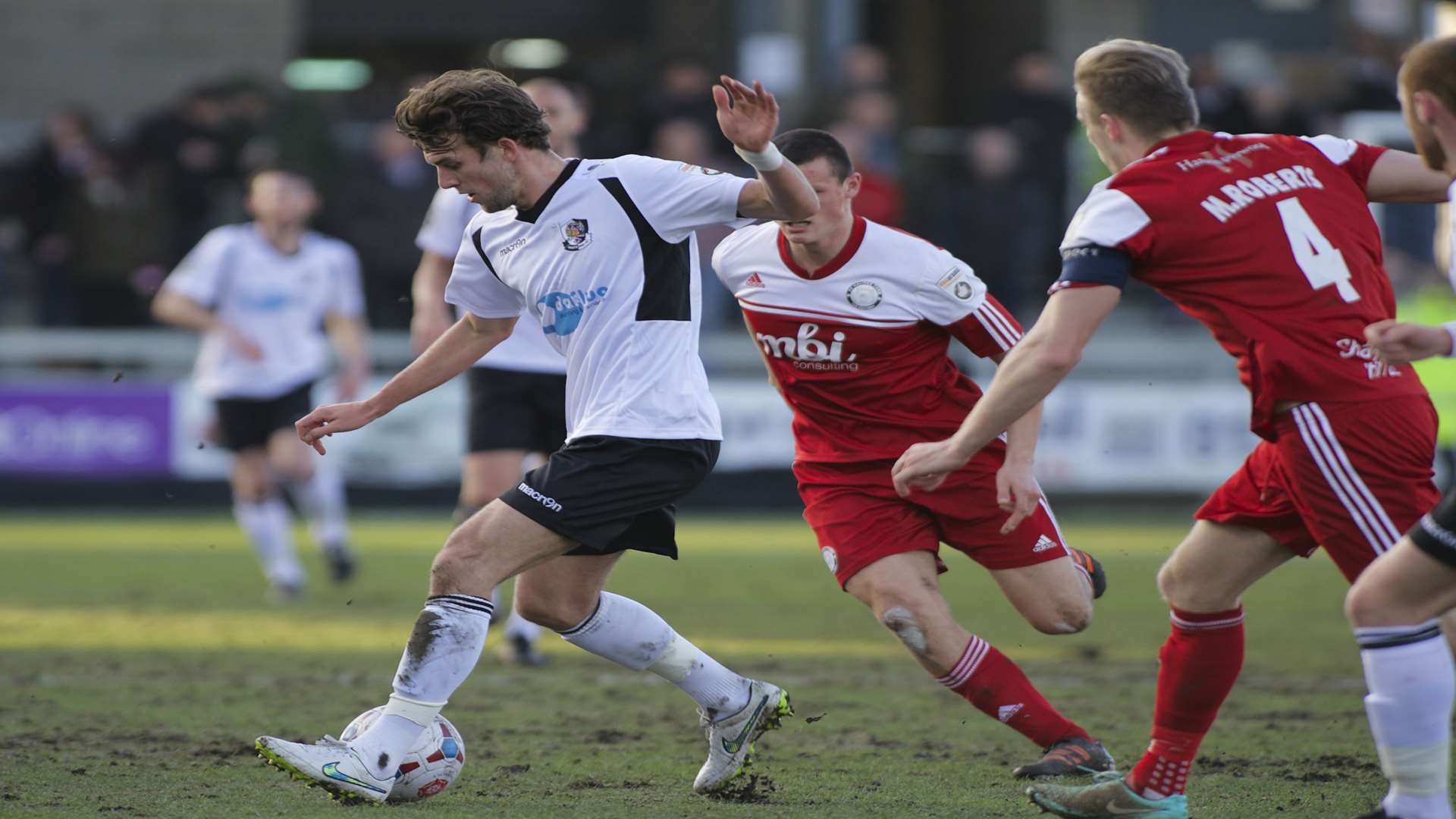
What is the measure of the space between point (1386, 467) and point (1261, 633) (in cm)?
465

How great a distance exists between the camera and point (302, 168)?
14703 mm

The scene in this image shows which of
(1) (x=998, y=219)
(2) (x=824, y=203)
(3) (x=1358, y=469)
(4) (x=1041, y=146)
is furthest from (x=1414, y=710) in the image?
(4) (x=1041, y=146)

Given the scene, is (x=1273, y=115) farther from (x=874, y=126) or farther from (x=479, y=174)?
(x=479, y=174)

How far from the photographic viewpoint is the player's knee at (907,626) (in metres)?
5.16

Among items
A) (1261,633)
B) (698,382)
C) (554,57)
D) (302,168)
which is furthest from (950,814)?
(554,57)

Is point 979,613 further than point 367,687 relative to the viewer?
Yes

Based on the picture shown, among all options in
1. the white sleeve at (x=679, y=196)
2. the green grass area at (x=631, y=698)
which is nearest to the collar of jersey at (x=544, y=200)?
the white sleeve at (x=679, y=196)

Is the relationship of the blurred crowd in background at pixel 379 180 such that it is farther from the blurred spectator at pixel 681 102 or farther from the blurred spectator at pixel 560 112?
the blurred spectator at pixel 560 112

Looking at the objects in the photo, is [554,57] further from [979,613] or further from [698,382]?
[698,382]

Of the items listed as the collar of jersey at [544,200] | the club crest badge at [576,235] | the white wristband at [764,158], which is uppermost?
the white wristband at [764,158]

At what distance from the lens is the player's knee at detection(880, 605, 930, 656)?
5156 mm

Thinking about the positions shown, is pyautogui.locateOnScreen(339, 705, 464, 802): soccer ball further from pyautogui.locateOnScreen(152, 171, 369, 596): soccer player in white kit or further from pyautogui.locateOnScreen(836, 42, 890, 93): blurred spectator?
pyautogui.locateOnScreen(836, 42, 890, 93): blurred spectator

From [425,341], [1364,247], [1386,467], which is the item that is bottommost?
[425,341]

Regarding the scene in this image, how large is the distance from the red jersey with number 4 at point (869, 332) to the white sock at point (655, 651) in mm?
783
